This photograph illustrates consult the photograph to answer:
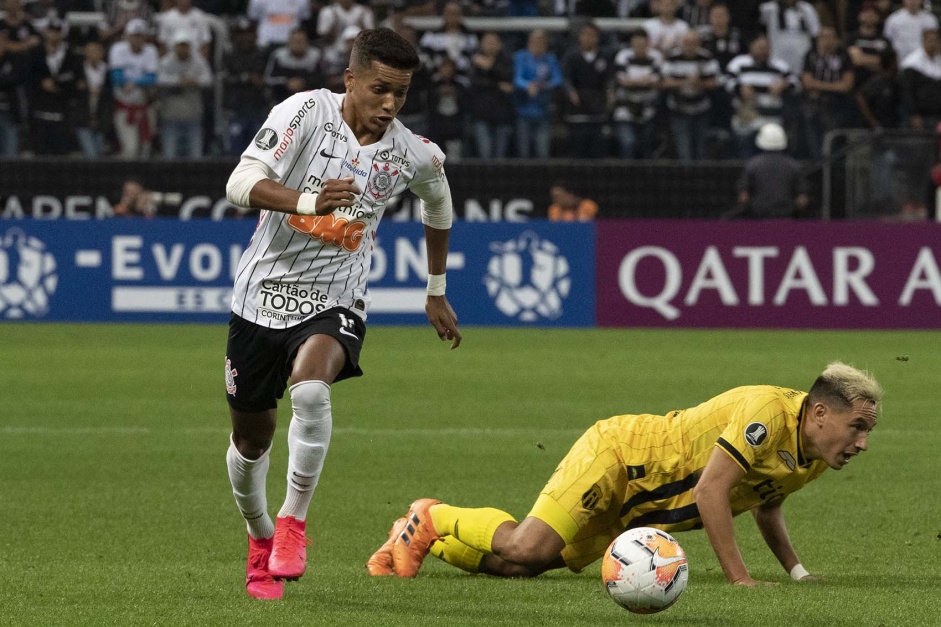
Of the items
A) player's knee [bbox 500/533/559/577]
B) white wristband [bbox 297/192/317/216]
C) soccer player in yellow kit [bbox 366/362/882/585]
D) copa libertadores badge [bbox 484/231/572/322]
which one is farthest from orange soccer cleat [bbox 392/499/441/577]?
copa libertadores badge [bbox 484/231/572/322]

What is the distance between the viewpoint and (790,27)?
21656 mm

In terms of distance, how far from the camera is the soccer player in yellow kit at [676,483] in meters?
6.07

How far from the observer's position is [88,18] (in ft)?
74.0

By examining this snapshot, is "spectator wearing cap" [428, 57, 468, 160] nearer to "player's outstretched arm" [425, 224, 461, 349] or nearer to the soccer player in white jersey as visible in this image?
"player's outstretched arm" [425, 224, 461, 349]

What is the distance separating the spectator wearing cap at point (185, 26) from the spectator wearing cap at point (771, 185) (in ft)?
23.9

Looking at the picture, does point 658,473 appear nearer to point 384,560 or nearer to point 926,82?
point 384,560

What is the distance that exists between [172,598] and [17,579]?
32.7 inches

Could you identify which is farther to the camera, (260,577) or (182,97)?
(182,97)

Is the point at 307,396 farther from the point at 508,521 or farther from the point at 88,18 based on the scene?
the point at 88,18

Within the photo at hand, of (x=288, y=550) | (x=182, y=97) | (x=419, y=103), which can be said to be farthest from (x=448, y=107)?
(x=288, y=550)

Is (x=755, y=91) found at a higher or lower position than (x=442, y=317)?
lower

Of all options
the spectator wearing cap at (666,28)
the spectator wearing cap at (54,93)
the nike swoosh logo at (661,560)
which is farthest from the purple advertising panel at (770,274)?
the nike swoosh logo at (661,560)

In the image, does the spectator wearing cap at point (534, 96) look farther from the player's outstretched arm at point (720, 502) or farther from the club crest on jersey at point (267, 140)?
the player's outstretched arm at point (720, 502)

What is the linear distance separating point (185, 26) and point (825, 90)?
27.6 feet
